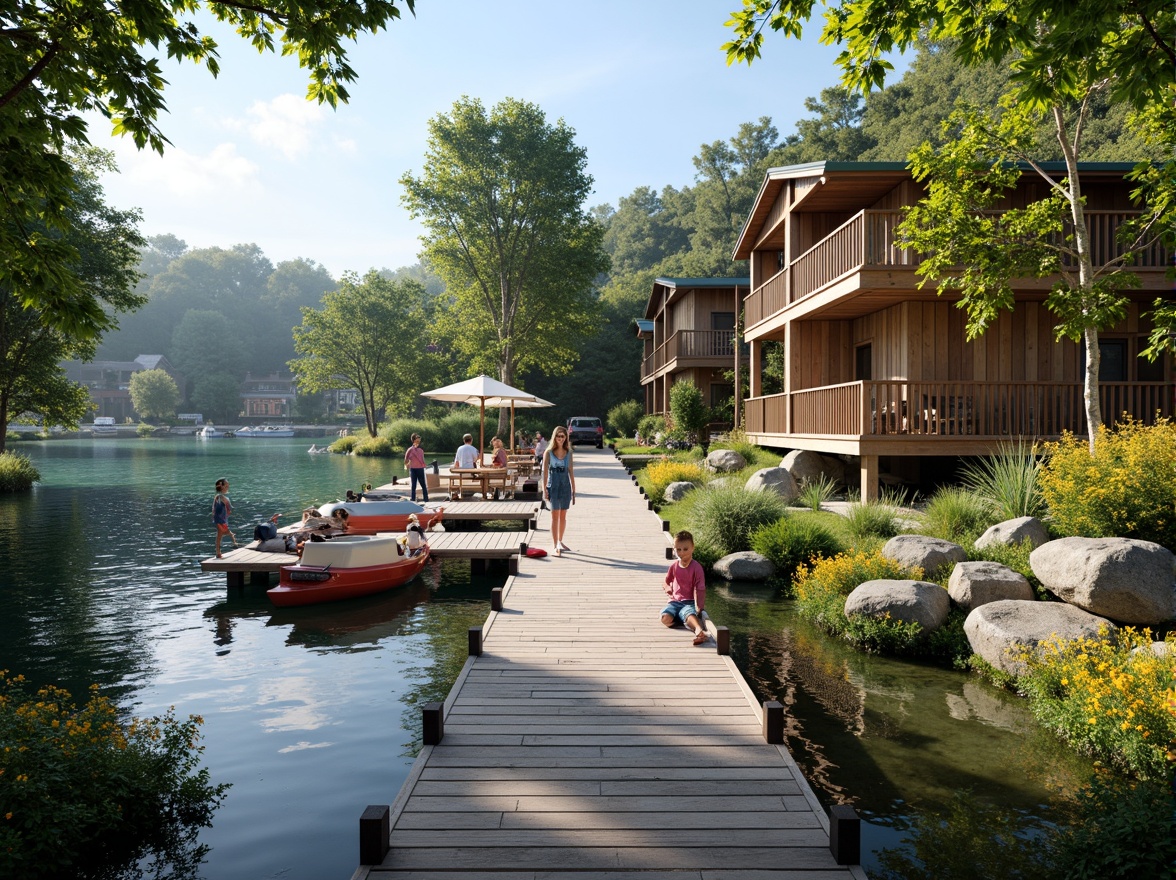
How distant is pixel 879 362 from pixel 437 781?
1778cm

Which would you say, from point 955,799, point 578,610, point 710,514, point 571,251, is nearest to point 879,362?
point 710,514

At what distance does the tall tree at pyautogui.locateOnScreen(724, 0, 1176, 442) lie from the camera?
543 cm

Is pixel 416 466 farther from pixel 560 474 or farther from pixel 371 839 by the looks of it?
pixel 371 839

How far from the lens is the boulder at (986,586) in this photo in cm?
1012

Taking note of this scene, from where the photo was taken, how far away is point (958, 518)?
13.0 metres

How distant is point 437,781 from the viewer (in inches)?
211

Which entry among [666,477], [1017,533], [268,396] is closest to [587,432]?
[666,477]

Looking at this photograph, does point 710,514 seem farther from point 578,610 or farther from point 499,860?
point 499,860

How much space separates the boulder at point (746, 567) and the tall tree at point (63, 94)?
Answer: 1025cm

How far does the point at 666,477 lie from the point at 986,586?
1248cm

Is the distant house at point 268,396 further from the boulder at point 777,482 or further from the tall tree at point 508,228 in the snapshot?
the boulder at point 777,482

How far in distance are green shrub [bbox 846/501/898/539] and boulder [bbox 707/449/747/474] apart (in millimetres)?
8201

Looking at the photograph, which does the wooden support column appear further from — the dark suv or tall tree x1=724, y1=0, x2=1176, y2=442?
the dark suv

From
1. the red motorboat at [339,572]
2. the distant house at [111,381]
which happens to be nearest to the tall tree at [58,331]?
the red motorboat at [339,572]
